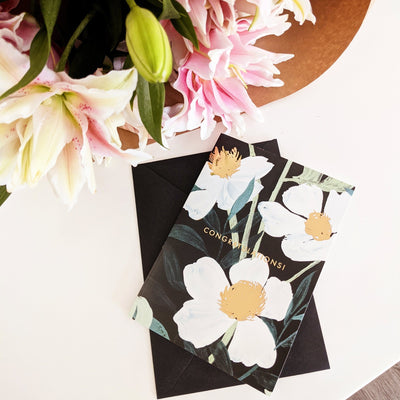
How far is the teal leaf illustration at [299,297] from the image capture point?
1.61 feet

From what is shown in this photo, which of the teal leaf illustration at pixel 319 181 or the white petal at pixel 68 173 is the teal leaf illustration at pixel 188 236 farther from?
the white petal at pixel 68 173

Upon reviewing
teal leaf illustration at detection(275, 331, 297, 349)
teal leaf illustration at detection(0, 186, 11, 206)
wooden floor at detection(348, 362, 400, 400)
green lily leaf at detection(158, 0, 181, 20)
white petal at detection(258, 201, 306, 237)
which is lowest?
wooden floor at detection(348, 362, 400, 400)

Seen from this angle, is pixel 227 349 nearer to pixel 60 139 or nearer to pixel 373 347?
pixel 373 347

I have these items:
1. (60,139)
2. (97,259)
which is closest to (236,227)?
(97,259)

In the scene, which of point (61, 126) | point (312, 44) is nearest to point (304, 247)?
point (312, 44)

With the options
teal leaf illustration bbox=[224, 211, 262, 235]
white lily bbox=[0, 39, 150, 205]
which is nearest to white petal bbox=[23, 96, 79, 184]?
white lily bbox=[0, 39, 150, 205]

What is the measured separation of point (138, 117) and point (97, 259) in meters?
0.27

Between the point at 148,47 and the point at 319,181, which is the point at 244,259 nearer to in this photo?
the point at 319,181

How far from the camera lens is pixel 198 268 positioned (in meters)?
0.51

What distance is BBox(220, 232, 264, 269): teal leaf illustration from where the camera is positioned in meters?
0.51

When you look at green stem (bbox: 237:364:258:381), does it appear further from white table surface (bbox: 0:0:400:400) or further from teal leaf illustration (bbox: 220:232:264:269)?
teal leaf illustration (bbox: 220:232:264:269)

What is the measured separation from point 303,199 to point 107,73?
12.4 inches

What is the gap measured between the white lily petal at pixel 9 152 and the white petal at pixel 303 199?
0.33 m

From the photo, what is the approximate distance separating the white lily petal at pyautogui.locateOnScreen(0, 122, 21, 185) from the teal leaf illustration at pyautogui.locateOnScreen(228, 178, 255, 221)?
0.30 meters
